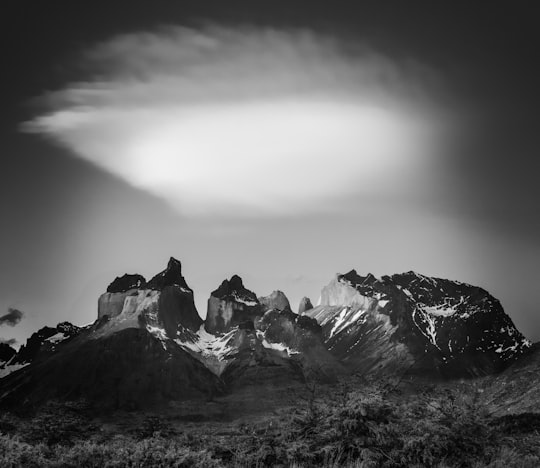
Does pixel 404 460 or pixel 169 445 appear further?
pixel 169 445

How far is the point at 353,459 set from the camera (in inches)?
1125

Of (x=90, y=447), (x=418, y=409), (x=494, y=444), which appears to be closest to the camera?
(x=90, y=447)

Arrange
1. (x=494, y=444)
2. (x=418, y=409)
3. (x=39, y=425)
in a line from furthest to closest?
(x=39, y=425)
(x=418, y=409)
(x=494, y=444)

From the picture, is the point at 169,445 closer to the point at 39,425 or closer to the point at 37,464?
the point at 37,464

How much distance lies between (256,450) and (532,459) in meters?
14.5

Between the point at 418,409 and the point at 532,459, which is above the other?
the point at 418,409

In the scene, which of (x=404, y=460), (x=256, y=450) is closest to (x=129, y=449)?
(x=256, y=450)

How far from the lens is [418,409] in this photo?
3650 centimetres

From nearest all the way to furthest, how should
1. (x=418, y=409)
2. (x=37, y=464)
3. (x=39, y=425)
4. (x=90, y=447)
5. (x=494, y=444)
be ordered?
(x=37, y=464) < (x=90, y=447) < (x=494, y=444) < (x=418, y=409) < (x=39, y=425)

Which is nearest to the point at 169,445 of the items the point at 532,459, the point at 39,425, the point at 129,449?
the point at 129,449

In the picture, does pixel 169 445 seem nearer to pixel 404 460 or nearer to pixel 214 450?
pixel 214 450

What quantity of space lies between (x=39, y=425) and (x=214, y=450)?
27451 millimetres

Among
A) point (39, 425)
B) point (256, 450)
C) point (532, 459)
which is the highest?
point (39, 425)

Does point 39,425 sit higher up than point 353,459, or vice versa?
point 39,425
